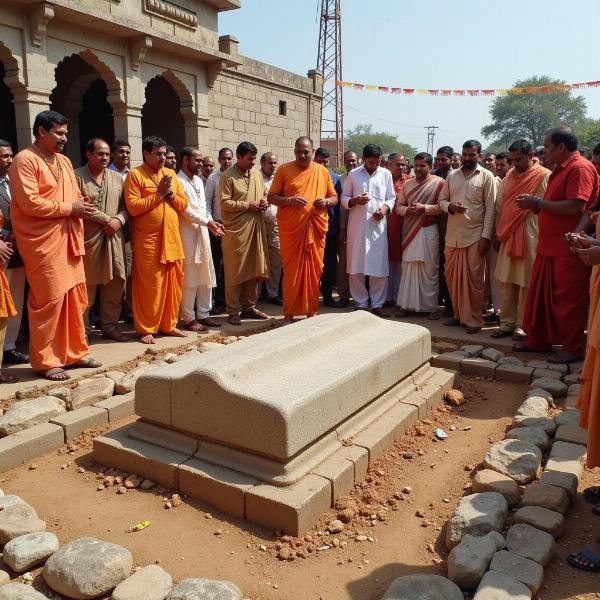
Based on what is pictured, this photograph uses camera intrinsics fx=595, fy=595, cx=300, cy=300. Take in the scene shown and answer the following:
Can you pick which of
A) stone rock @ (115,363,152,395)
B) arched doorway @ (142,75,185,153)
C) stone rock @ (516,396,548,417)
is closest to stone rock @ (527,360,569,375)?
stone rock @ (516,396,548,417)

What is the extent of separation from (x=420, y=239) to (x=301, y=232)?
1427 millimetres

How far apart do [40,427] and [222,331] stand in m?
2.78

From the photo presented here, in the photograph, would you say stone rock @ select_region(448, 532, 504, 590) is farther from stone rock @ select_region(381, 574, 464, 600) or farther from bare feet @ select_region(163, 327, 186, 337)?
bare feet @ select_region(163, 327, 186, 337)

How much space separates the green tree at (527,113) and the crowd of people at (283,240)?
240ft

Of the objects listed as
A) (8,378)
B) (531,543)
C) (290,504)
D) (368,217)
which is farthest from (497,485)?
(368,217)

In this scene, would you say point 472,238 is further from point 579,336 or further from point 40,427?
point 40,427

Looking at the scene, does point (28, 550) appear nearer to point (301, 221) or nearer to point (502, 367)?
point (502, 367)

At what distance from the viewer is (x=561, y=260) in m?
5.11

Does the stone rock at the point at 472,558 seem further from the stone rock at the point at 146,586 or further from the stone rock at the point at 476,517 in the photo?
the stone rock at the point at 146,586

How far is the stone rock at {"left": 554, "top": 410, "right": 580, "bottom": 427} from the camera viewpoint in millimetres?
3814

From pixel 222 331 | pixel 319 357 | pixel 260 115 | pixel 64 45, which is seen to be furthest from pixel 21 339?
pixel 260 115

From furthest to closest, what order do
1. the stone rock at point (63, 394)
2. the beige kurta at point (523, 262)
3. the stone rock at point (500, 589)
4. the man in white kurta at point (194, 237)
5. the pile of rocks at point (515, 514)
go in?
the man in white kurta at point (194, 237)
the beige kurta at point (523, 262)
the stone rock at point (63, 394)
the pile of rocks at point (515, 514)
the stone rock at point (500, 589)

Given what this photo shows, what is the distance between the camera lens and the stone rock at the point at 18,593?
2.21 m

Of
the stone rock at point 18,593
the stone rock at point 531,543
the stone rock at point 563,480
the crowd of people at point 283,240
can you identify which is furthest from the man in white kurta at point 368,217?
the stone rock at point 18,593
